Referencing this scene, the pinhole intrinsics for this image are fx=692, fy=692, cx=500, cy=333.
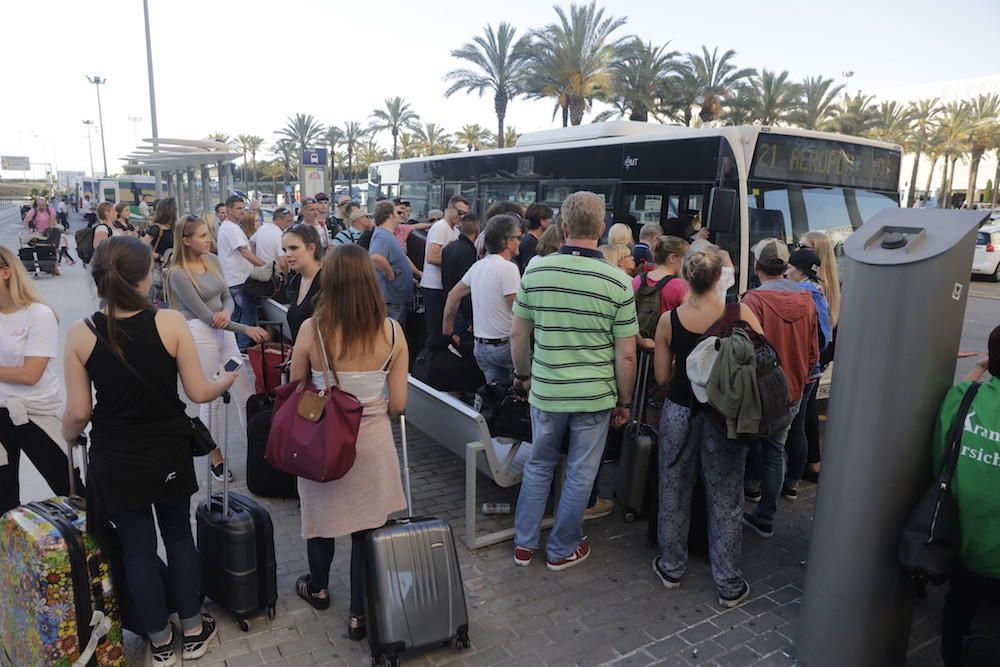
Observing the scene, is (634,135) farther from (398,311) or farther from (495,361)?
(495,361)

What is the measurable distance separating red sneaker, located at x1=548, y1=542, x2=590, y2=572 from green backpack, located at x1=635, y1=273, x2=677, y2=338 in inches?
56.6

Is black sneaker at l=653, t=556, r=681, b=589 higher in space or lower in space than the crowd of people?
lower

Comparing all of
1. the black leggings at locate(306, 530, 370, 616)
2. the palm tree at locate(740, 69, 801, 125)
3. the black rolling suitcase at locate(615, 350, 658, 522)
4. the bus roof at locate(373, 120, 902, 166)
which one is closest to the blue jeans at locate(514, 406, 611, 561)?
the black rolling suitcase at locate(615, 350, 658, 522)

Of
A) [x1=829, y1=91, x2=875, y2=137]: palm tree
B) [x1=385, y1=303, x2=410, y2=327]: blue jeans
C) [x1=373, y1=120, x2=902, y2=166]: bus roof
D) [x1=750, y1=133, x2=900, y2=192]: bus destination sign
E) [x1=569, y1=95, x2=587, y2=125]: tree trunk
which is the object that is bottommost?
[x1=385, y1=303, x2=410, y2=327]: blue jeans

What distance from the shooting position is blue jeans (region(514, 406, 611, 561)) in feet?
12.5

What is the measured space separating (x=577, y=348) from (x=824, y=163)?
5.84m

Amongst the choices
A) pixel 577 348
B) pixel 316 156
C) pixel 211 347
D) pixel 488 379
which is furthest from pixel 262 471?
pixel 316 156

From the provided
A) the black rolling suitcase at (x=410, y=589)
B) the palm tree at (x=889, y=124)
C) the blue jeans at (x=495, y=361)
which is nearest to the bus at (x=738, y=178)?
the blue jeans at (x=495, y=361)

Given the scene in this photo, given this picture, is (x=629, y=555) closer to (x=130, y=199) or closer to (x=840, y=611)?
(x=840, y=611)

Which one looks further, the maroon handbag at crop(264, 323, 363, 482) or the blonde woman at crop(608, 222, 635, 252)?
the blonde woman at crop(608, 222, 635, 252)

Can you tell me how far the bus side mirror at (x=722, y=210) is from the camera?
274 inches

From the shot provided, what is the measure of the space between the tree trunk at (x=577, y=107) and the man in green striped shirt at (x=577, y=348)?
28435 mm

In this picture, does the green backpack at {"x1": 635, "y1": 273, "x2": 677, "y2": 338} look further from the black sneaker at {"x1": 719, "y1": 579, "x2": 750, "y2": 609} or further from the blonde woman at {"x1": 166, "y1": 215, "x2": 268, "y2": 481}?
the blonde woman at {"x1": 166, "y1": 215, "x2": 268, "y2": 481}

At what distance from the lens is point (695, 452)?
12.4ft
